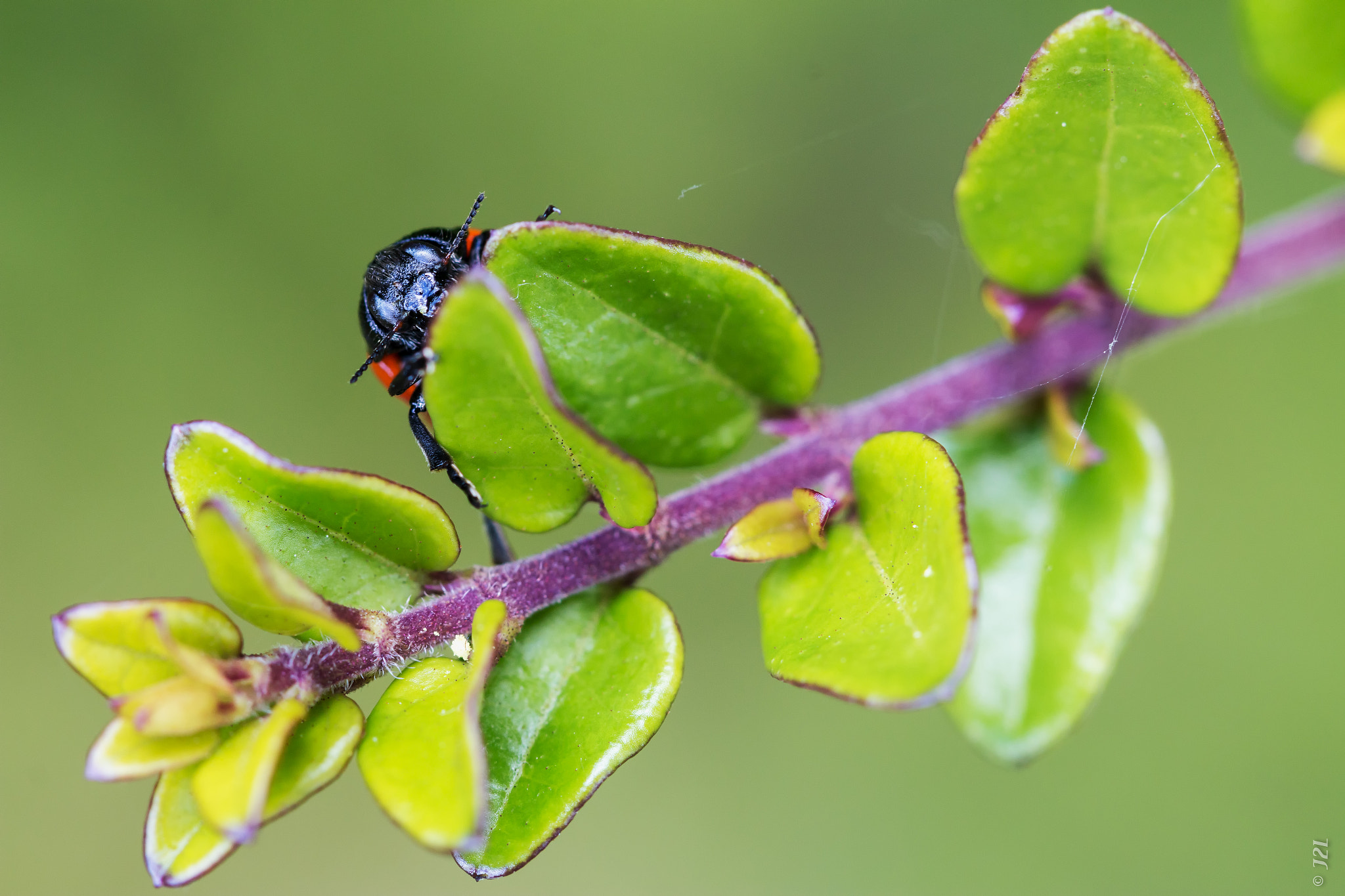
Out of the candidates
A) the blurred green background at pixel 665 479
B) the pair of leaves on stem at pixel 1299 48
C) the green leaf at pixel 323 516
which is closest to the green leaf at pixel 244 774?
the green leaf at pixel 323 516

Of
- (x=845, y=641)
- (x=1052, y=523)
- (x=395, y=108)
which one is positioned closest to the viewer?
(x=845, y=641)

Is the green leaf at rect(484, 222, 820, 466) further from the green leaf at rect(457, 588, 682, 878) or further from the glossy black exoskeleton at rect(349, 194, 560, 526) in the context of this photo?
the glossy black exoskeleton at rect(349, 194, 560, 526)

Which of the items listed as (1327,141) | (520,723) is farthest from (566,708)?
(1327,141)

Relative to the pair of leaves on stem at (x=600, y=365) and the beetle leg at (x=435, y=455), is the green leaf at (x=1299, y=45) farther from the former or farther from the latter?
the beetle leg at (x=435, y=455)

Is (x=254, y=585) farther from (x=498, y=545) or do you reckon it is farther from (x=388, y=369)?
(x=388, y=369)

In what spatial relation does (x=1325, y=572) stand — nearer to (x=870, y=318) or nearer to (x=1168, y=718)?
(x=1168, y=718)

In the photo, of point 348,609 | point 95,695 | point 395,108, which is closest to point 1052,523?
point 348,609
